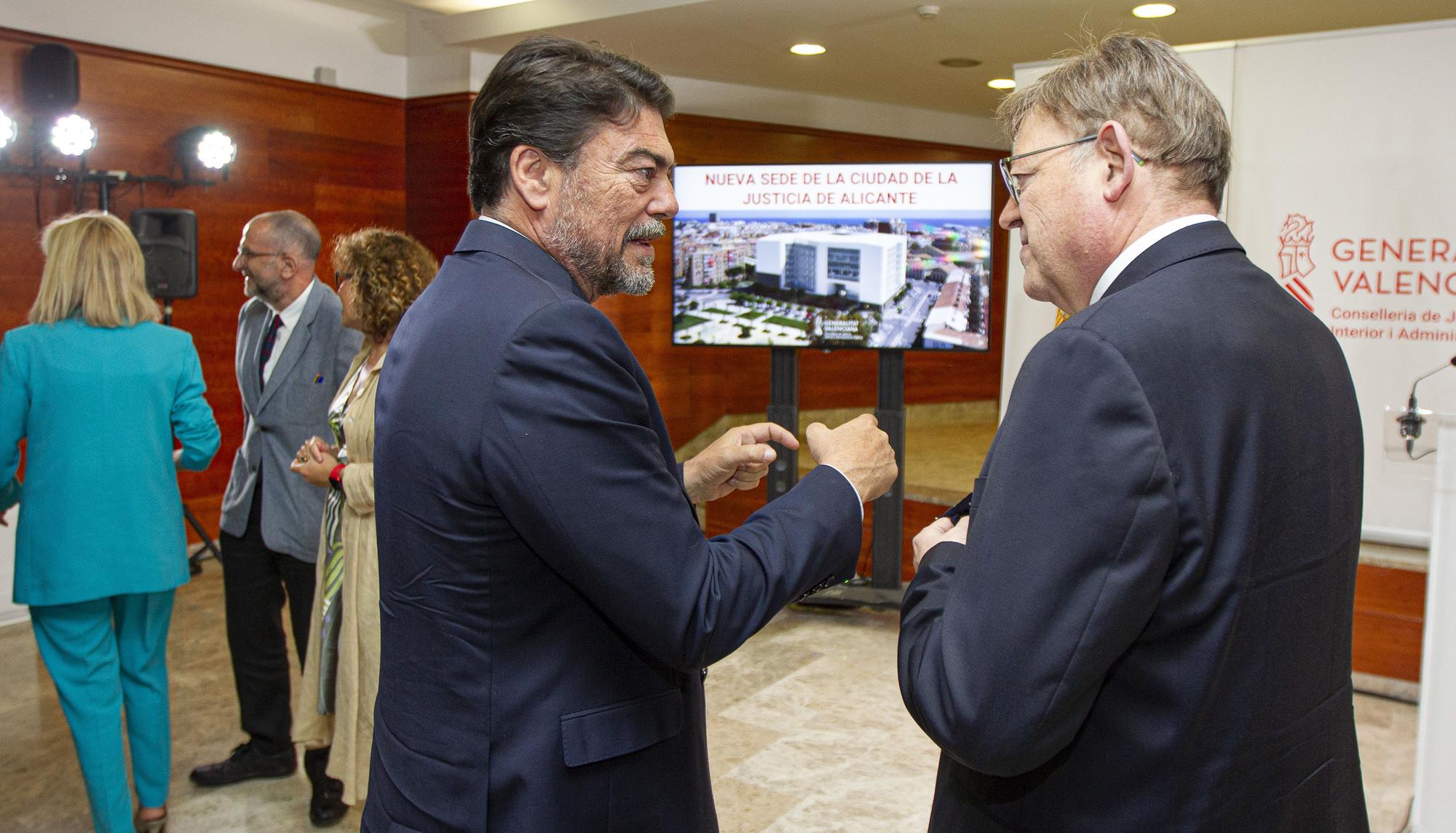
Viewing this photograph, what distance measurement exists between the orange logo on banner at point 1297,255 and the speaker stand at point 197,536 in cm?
475

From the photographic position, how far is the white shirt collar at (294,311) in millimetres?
3115

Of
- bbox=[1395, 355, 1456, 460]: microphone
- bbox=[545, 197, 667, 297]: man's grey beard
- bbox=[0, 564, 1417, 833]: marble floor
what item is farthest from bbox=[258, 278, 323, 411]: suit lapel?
bbox=[1395, 355, 1456, 460]: microphone

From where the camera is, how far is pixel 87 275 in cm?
264

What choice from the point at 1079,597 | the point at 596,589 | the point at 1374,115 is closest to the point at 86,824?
the point at 596,589

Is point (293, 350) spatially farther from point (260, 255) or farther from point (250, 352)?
point (260, 255)

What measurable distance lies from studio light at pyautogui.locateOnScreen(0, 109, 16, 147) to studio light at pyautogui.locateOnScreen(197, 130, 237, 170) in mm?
914

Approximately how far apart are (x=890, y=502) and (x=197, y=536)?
382cm

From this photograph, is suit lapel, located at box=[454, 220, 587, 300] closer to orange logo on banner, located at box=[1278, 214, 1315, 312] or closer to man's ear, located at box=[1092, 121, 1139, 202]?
man's ear, located at box=[1092, 121, 1139, 202]

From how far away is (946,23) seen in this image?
18.1ft

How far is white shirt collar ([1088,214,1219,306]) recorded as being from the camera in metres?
1.08

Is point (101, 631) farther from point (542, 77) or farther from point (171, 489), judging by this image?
point (542, 77)

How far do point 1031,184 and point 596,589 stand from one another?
0.64m

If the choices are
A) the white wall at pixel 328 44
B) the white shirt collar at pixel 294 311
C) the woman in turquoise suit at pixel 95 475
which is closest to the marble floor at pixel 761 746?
the woman in turquoise suit at pixel 95 475

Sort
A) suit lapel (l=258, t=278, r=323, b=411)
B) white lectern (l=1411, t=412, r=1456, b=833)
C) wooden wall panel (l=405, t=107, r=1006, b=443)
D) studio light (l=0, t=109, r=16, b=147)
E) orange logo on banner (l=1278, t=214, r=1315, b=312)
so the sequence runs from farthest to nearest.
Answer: wooden wall panel (l=405, t=107, r=1006, b=443), studio light (l=0, t=109, r=16, b=147), orange logo on banner (l=1278, t=214, r=1315, b=312), suit lapel (l=258, t=278, r=323, b=411), white lectern (l=1411, t=412, r=1456, b=833)
